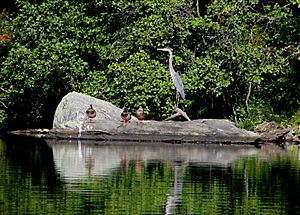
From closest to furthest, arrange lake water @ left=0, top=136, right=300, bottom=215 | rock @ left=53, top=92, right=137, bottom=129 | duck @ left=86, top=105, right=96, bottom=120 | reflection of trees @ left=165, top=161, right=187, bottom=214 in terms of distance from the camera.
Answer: lake water @ left=0, top=136, right=300, bottom=215 < reflection of trees @ left=165, top=161, right=187, bottom=214 < duck @ left=86, top=105, right=96, bottom=120 < rock @ left=53, top=92, right=137, bottom=129

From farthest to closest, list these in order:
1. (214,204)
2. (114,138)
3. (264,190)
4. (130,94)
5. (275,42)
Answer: (275,42) < (130,94) < (114,138) < (264,190) < (214,204)

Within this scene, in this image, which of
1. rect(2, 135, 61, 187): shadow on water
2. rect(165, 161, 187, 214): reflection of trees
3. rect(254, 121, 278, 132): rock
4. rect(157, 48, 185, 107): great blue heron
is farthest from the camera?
rect(254, 121, 278, 132): rock

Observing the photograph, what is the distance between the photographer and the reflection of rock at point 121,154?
2045 centimetres

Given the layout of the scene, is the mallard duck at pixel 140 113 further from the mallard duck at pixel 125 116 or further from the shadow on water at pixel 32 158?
the shadow on water at pixel 32 158

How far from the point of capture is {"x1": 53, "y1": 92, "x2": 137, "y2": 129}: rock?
30.1 meters

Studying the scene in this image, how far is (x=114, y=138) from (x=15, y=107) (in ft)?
21.5

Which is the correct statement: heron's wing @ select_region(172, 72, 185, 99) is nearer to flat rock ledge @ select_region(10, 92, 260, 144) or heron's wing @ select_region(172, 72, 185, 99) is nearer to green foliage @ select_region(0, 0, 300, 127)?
flat rock ledge @ select_region(10, 92, 260, 144)

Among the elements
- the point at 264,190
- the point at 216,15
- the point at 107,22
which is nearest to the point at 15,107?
the point at 107,22

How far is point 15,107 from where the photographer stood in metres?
34.5

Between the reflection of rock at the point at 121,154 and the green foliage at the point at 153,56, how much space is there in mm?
3887

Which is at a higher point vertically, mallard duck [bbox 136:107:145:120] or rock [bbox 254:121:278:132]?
mallard duck [bbox 136:107:145:120]

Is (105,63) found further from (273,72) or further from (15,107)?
(273,72)

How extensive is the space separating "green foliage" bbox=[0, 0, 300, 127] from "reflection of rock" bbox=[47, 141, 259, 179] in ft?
12.8

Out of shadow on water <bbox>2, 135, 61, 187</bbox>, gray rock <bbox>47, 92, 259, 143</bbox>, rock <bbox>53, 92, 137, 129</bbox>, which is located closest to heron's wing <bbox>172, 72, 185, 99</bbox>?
gray rock <bbox>47, 92, 259, 143</bbox>
